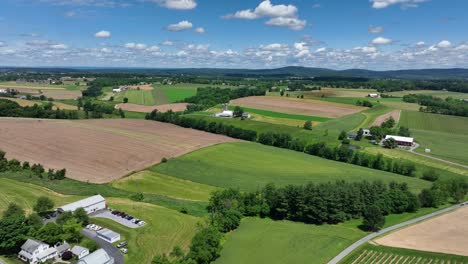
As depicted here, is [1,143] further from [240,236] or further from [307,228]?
[307,228]

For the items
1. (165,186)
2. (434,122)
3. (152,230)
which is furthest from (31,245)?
(434,122)

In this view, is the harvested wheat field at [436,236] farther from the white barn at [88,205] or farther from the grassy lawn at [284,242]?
the white barn at [88,205]

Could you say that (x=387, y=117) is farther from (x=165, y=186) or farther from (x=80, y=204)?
(x=80, y=204)

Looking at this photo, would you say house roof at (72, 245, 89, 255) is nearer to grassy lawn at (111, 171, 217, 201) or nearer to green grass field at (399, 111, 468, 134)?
grassy lawn at (111, 171, 217, 201)

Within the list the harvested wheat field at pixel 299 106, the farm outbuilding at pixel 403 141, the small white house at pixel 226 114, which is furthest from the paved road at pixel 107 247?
the harvested wheat field at pixel 299 106

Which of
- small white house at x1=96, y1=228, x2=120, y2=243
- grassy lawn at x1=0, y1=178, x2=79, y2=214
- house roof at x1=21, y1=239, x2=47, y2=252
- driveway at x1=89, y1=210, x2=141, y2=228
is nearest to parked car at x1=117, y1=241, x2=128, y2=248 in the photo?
small white house at x1=96, y1=228, x2=120, y2=243

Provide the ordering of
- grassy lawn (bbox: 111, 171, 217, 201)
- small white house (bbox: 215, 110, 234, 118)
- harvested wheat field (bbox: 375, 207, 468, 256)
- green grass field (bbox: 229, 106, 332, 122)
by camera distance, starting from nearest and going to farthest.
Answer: harvested wheat field (bbox: 375, 207, 468, 256) < grassy lawn (bbox: 111, 171, 217, 201) < green grass field (bbox: 229, 106, 332, 122) < small white house (bbox: 215, 110, 234, 118)

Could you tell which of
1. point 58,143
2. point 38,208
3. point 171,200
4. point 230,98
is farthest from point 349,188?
point 230,98
